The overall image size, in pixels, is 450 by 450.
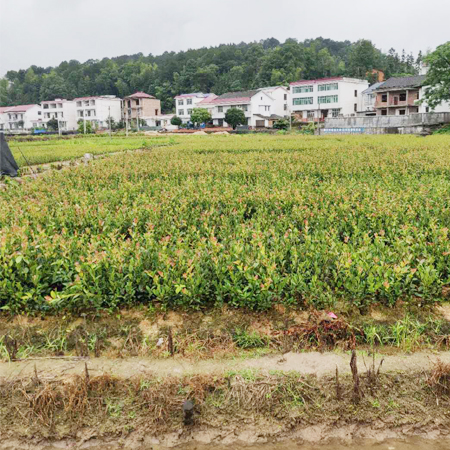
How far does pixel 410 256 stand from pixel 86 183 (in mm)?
9527

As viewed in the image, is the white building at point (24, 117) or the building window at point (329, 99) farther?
the white building at point (24, 117)

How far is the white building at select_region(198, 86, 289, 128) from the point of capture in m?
70.8

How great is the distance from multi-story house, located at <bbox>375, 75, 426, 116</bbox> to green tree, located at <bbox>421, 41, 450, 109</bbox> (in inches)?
500

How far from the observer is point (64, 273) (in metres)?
5.31

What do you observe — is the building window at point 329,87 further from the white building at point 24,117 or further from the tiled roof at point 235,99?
the white building at point 24,117

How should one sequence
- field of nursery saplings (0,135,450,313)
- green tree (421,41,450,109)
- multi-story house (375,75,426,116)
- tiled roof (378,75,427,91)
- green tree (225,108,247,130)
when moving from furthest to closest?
green tree (225,108,247,130) < multi-story house (375,75,426,116) < tiled roof (378,75,427,91) < green tree (421,41,450,109) < field of nursery saplings (0,135,450,313)

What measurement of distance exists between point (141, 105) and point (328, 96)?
36245 mm

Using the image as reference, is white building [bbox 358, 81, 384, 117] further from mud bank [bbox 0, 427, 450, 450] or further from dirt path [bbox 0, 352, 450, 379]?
mud bank [bbox 0, 427, 450, 450]

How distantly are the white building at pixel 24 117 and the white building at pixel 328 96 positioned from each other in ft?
175

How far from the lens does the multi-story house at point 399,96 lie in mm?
56438

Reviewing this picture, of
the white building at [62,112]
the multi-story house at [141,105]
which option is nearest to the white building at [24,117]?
the white building at [62,112]

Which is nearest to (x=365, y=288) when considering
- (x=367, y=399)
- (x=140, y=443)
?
(x=367, y=399)

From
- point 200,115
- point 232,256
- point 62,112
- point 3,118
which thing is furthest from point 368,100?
point 3,118

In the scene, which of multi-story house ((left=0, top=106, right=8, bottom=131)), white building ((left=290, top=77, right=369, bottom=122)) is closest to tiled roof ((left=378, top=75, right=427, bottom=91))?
white building ((left=290, top=77, right=369, bottom=122))
